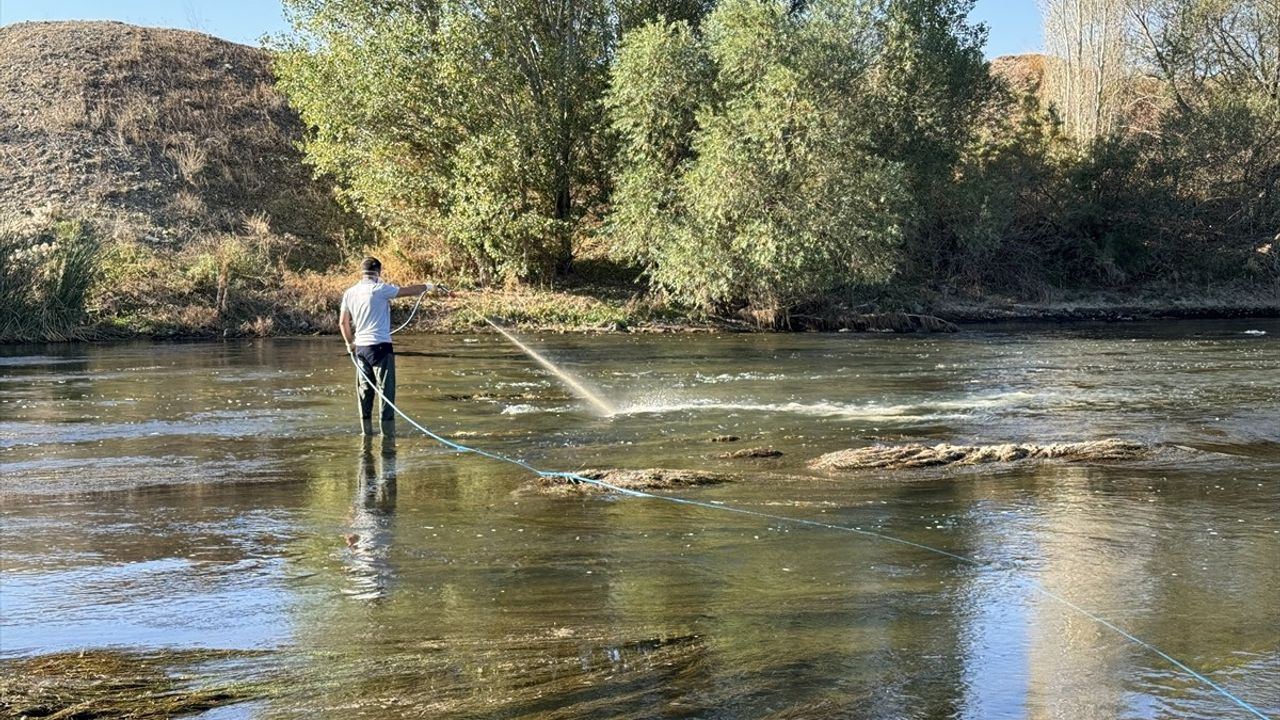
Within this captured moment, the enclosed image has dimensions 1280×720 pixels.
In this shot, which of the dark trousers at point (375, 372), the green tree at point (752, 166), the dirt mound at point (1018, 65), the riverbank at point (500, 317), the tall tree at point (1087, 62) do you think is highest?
the dirt mound at point (1018, 65)

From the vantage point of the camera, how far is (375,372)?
52.5 feet

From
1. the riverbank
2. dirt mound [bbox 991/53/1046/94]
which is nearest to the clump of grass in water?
the riverbank

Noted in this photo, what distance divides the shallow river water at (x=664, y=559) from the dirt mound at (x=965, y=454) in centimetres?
35

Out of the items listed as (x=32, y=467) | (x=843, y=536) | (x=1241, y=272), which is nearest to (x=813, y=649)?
(x=843, y=536)

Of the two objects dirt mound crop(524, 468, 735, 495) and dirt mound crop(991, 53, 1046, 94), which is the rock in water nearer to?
dirt mound crop(524, 468, 735, 495)

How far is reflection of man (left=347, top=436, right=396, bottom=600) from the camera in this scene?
8.30m

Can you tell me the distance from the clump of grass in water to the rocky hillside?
127 feet

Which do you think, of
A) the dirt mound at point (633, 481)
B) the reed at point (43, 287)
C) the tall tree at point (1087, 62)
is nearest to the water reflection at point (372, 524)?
the dirt mound at point (633, 481)

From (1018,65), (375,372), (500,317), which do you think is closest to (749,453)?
(375,372)

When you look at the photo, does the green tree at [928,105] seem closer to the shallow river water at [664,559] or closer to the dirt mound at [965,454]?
the shallow river water at [664,559]

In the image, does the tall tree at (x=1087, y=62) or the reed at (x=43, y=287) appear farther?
the tall tree at (x=1087, y=62)

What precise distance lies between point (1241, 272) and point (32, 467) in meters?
43.8

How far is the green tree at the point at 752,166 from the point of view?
34375 mm

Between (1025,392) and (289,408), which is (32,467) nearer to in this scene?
(289,408)
